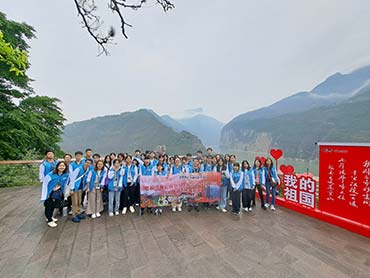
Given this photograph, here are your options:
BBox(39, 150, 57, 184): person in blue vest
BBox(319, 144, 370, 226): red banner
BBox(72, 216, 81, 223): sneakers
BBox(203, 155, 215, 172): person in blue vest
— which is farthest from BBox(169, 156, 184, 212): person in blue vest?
BBox(319, 144, 370, 226): red banner

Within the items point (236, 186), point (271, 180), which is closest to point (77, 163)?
point (236, 186)

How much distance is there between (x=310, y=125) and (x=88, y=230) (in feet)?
302

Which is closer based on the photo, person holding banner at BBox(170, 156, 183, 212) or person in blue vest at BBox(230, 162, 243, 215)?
person in blue vest at BBox(230, 162, 243, 215)

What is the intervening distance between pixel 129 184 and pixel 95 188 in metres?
0.75

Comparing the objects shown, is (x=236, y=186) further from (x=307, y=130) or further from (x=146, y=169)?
(x=307, y=130)

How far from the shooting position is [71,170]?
3947 millimetres

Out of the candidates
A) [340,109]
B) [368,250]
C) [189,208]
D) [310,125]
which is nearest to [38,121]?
[189,208]

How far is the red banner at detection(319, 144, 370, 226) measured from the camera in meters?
3.42

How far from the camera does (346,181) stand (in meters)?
3.69

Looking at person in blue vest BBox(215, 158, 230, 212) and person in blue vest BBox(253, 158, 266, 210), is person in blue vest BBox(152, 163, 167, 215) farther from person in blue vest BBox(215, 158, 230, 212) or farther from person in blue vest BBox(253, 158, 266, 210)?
person in blue vest BBox(253, 158, 266, 210)

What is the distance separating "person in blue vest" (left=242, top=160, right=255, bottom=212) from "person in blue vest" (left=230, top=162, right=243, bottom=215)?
137mm

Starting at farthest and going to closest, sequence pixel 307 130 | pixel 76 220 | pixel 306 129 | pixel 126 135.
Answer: pixel 306 129 → pixel 307 130 → pixel 126 135 → pixel 76 220

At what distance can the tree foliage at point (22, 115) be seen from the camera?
8.14 m

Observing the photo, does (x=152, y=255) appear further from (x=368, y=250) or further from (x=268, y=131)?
(x=268, y=131)
